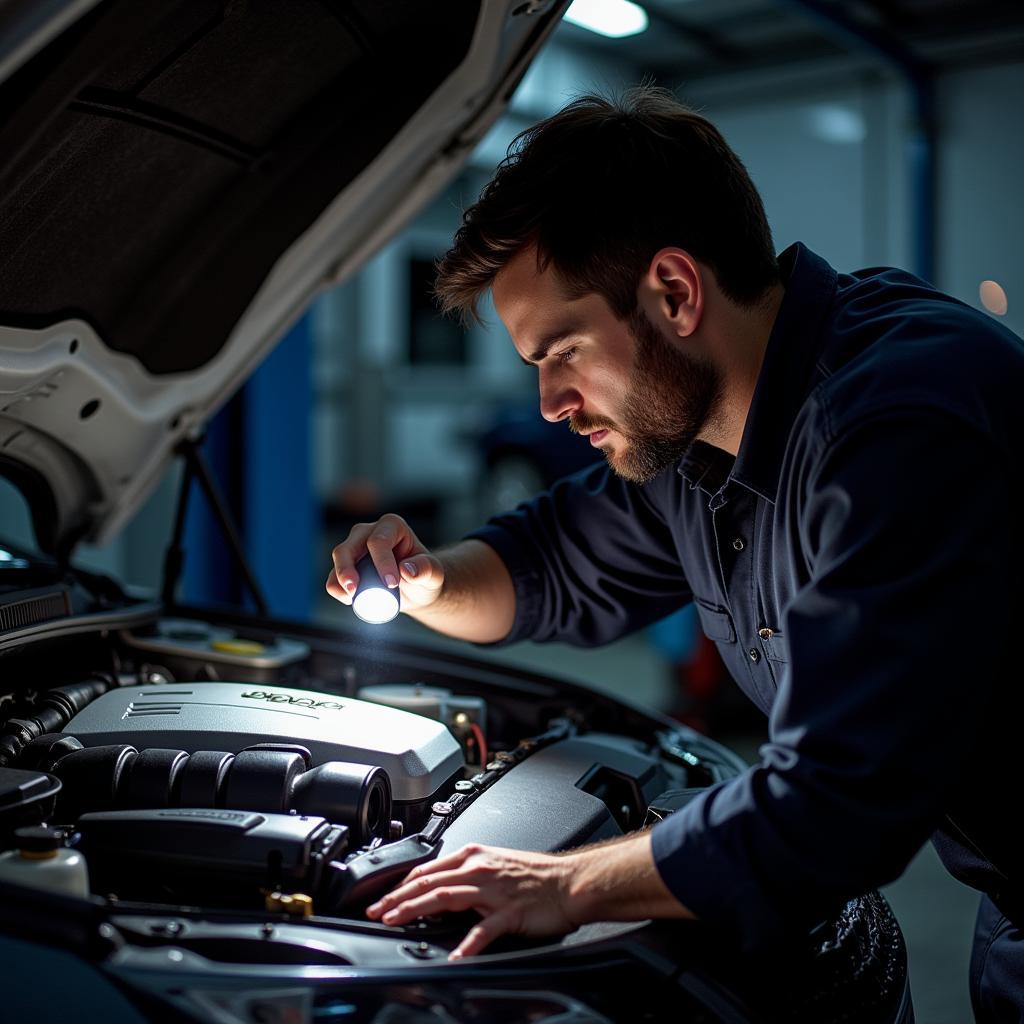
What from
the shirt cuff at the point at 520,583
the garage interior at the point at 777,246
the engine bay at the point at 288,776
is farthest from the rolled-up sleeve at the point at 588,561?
the garage interior at the point at 777,246

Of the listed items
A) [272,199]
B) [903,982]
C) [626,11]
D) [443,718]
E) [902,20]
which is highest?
[902,20]

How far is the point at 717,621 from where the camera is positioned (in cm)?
153

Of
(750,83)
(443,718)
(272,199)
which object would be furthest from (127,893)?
(750,83)

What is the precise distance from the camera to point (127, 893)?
120 centimetres

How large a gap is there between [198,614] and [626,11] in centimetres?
388

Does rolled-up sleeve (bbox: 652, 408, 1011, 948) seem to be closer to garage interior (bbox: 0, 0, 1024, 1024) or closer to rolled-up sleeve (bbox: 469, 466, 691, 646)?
rolled-up sleeve (bbox: 469, 466, 691, 646)

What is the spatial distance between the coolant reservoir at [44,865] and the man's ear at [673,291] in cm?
84

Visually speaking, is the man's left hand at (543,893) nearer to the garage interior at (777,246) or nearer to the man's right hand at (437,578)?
the man's right hand at (437,578)

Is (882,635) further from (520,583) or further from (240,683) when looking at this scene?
(240,683)

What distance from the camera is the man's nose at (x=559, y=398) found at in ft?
4.48

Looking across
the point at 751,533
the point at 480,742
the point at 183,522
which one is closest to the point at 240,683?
the point at 480,742

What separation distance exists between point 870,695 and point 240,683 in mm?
982

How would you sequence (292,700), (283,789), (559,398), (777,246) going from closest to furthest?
(283,789) → (559,398) → (292,700) → (777,246)

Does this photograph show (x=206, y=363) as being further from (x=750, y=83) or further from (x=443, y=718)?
(x=750, y=83)
